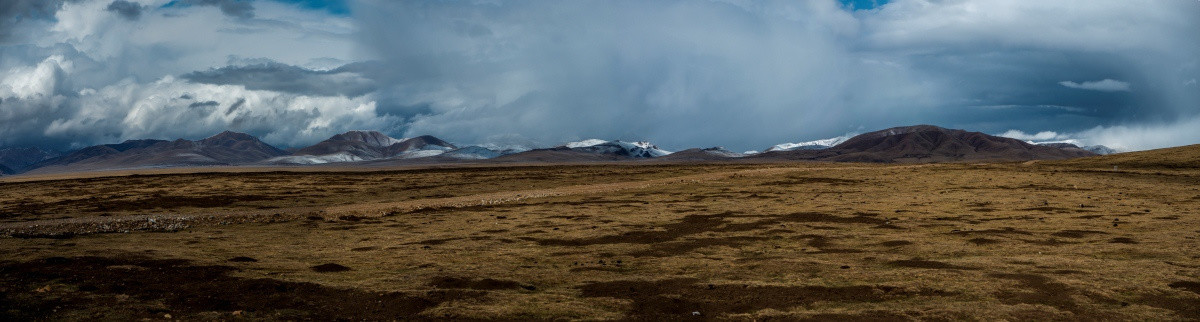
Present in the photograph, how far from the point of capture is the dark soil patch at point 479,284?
18.1 meters

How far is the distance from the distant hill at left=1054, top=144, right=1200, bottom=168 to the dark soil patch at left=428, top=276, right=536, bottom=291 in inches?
3331

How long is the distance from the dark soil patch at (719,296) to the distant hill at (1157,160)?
263 ft

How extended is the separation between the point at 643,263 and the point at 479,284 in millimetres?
6437

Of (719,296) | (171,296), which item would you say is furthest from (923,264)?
(171,296)

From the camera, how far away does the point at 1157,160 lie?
8438 centimetres

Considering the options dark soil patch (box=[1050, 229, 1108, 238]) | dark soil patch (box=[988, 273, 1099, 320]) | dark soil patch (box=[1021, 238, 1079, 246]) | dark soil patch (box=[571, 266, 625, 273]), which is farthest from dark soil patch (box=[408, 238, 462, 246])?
dark soil patch (box=[1050, 229, 1108, 238])

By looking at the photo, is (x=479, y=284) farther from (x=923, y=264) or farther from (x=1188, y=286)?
(x=1188, y=286)

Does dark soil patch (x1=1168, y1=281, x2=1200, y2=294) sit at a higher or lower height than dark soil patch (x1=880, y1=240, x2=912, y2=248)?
higher

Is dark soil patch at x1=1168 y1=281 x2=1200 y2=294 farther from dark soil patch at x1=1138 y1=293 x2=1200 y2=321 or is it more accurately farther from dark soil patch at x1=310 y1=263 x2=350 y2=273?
dark soil patch at x1=310 y1=263 x2=350 y2=273

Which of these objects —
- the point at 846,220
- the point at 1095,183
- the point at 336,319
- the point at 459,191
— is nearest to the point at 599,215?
the point at 846,220

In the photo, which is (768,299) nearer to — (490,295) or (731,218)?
(490,295)

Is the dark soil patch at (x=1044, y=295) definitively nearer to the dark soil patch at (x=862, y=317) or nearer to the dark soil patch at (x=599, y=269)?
the dark soil patch at (x=862, y=317)

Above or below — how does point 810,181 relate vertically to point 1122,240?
above

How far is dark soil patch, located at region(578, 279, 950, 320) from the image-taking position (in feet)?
50.5
